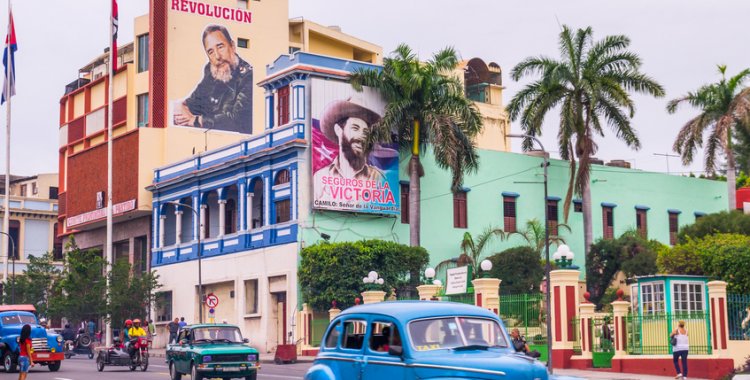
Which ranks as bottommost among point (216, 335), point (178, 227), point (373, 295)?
point (216, 335)

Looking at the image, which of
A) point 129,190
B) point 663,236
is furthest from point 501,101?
point 129,190

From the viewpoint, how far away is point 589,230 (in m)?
52.9

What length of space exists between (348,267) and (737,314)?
65.4 feet

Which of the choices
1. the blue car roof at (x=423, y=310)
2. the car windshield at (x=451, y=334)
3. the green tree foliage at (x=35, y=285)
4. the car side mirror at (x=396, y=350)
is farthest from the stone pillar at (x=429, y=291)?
the green tree foliage at (x=35, y=285)

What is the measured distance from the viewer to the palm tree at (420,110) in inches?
1982

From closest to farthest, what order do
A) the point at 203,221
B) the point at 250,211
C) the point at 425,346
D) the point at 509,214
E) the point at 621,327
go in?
the point at 425,346 < the point at 621,327 < the point at 250,211 < the point at 509,214 < the point at 203,221

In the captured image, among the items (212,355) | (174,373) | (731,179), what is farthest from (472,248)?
(212,355)

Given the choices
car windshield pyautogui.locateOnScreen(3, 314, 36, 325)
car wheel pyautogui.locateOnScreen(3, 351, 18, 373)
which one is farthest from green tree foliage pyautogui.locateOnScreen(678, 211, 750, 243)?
car wheel pyautogui.locateOnScreen(3, 351, 18, 373)

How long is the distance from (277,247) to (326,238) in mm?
2728

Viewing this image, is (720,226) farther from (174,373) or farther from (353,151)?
(174,373)

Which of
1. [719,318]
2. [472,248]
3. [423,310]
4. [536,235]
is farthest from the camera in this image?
[536,235]

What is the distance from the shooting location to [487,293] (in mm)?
38969

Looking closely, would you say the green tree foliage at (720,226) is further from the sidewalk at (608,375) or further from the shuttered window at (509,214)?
the sidewalk at (608,375)

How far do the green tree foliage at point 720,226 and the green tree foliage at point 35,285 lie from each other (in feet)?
115
